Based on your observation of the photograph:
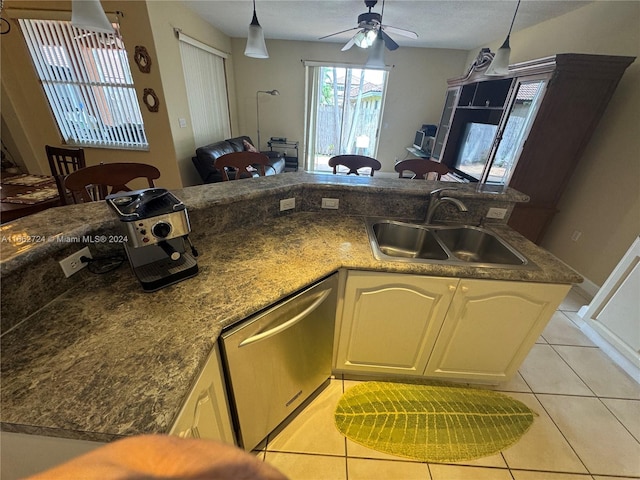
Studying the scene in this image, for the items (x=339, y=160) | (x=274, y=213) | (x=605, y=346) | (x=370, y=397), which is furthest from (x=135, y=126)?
(x=605, y=346)

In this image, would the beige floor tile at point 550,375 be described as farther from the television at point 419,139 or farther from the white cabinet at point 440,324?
the television at point 419,139

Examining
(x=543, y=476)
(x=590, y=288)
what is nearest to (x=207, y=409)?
(x=543, y=476)

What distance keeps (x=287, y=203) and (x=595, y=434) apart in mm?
2110

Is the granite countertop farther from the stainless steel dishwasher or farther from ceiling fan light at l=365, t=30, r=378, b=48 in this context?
ceiling fan light at l=365, t=30, r=378, b=48

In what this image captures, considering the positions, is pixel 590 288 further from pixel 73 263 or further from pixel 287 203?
pixel 73 263

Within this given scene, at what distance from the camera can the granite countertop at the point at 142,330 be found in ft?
1.83

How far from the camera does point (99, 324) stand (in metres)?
0.77

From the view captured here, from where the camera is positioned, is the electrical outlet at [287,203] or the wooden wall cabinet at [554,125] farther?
the wooden wall cabinet at [554,125]

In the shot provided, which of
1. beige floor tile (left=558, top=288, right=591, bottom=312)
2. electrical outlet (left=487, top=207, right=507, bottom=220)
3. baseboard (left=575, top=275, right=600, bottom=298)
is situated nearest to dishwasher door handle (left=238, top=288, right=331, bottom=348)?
electrical outlet (left=487, top=207, right=507, bottom=220)

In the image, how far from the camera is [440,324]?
1.30m

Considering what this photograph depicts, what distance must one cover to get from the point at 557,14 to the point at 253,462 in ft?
14.9

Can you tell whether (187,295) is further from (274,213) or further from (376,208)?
(376,208)

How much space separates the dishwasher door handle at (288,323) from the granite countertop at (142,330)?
4.4 inches

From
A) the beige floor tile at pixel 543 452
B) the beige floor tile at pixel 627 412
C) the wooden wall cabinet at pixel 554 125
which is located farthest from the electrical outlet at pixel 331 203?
the wooden wall cabinet at pixel 554 125
